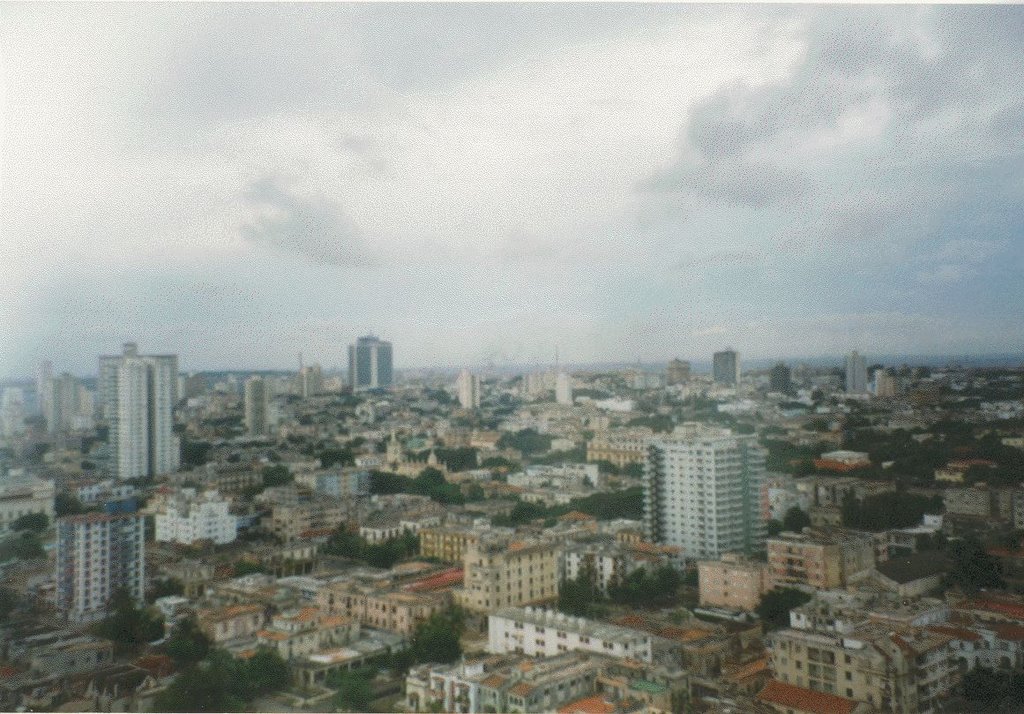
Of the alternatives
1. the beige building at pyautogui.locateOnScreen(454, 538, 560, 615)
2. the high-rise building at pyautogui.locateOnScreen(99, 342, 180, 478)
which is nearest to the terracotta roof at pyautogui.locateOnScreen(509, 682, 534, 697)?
the beige building at pyautogui.locateOnScreen(454, 538, 560, 615)

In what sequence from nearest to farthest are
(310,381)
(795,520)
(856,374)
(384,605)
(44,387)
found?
1. (384,605)
2. (795,520)
3. (856,374)
4. (44,387)
5. (310,381)

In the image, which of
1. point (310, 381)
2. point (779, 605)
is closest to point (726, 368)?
point (779, 605)

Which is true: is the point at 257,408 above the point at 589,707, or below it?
above

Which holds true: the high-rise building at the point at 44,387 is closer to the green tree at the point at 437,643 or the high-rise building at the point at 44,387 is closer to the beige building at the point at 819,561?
the green tree at the point at 437,643

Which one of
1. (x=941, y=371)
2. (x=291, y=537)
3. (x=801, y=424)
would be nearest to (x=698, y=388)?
(x=801, y=424)

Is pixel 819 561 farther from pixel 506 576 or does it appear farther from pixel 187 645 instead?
pixel 187 645

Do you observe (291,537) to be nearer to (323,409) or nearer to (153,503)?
(153,503)

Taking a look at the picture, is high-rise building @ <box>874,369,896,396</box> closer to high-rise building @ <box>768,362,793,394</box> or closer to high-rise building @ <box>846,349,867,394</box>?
high-rise building @ <box>846,349,867,394</box>
